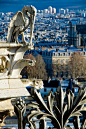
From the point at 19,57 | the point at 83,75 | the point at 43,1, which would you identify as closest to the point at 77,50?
the point at 83,75

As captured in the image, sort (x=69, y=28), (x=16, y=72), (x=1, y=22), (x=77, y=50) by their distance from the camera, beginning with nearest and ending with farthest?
1. (x=16, y=72)
2. (x=77, y=50)
3. (x=1, y=22)
4. (x=69, y=28)

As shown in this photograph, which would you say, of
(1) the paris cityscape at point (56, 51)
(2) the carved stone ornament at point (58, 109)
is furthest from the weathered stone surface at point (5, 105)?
(1) the paris cityscape at point (56, 51)

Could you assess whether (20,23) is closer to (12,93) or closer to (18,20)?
(18,20)

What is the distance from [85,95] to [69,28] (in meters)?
123

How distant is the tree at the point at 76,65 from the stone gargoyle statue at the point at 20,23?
275 feet

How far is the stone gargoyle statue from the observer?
5.21 meters

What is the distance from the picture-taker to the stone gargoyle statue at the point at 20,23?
205 inches

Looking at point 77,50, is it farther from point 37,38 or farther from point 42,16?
point 42,16

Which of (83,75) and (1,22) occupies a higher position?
(1,22)

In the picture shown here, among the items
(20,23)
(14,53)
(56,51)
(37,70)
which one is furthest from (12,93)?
(56,51)

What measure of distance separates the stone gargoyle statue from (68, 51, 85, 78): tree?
275 feet

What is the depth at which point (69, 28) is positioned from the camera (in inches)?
4995

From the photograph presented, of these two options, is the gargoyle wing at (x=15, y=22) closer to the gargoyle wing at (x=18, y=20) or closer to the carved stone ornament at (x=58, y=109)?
the gargoyle wing at (x=18, y=20)

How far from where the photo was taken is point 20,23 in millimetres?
5301
